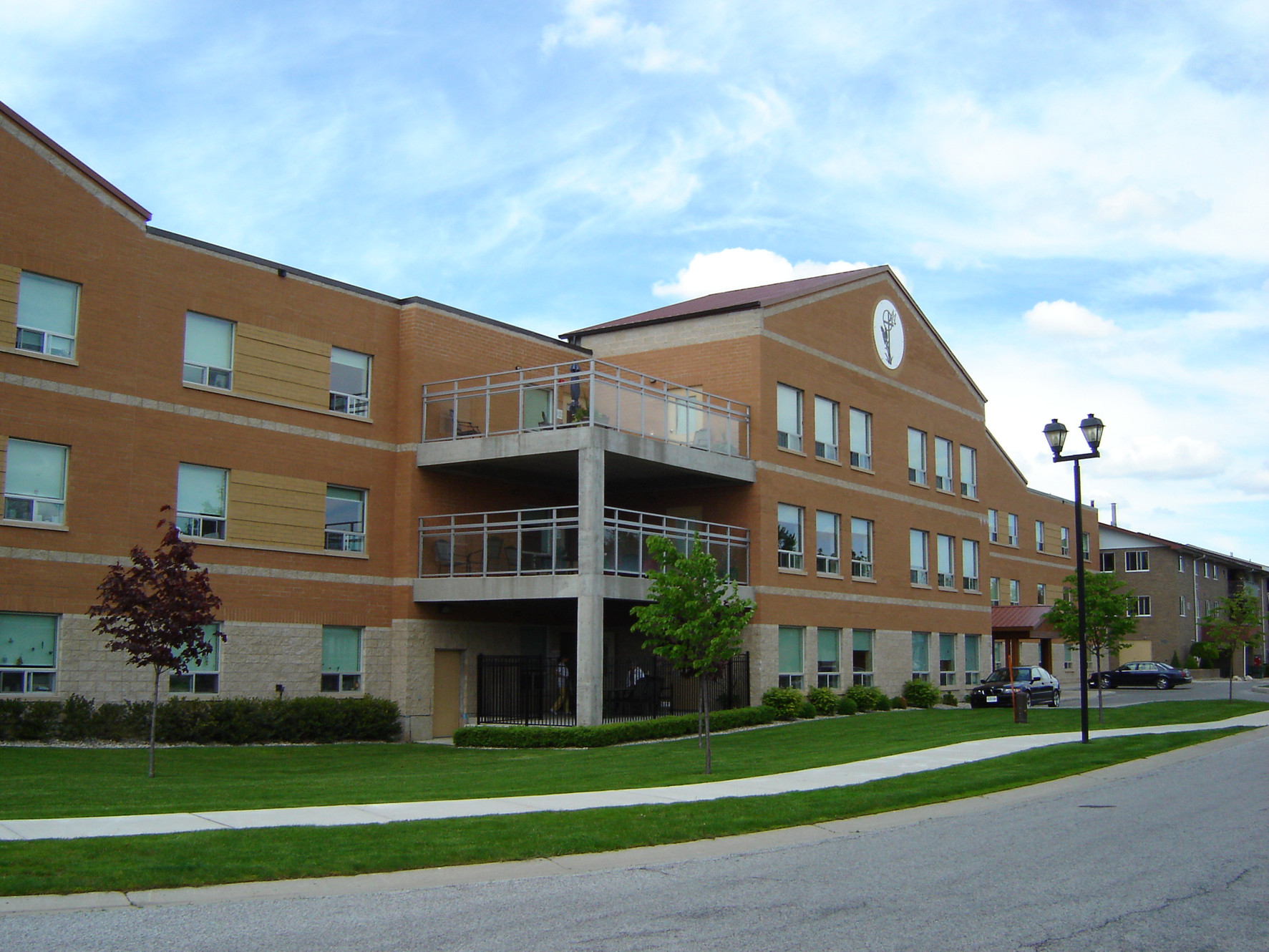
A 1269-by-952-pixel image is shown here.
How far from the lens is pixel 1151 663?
58.1m

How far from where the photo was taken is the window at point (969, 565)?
144 ft

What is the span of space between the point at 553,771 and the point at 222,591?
10.3 meters

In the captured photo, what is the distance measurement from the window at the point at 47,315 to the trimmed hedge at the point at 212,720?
6874mm

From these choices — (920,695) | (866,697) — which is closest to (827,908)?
(866,697)

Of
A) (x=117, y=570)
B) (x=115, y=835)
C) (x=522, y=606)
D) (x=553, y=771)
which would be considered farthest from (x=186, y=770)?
(x=522, y=606)

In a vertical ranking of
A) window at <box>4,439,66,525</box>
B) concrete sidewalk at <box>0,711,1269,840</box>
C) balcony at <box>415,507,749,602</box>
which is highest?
window at <box>4,439,66,525</box>

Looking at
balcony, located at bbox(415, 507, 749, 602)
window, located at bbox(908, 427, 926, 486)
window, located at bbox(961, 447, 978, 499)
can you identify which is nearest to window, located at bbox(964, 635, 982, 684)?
window, located at bbox(961, 447, 978, 499)

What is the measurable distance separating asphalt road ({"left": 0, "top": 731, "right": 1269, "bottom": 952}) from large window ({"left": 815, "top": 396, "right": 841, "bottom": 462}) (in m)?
23.8

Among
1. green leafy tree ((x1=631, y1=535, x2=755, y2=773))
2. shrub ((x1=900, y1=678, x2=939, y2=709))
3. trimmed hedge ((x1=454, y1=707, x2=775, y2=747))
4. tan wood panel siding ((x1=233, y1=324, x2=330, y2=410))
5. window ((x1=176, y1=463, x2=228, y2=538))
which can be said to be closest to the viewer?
green leafy tree ((x1=631, y1=535, x2=755, y2=773))

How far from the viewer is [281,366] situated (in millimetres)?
27484

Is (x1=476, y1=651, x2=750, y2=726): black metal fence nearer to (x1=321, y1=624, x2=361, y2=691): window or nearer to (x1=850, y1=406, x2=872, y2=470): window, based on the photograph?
(x1=321, y1=624, x2=361, y2=691): window

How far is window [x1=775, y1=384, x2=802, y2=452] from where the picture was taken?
33875 millimetres

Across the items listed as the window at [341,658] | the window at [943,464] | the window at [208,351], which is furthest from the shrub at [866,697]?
the window at [208,351]

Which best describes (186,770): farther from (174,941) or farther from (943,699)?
(943,699)
